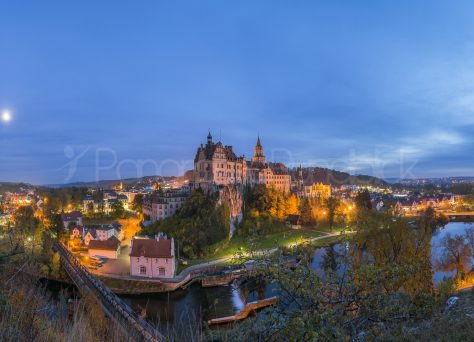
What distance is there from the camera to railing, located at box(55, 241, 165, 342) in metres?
9.66

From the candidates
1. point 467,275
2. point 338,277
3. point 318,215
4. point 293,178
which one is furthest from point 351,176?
point 338,277

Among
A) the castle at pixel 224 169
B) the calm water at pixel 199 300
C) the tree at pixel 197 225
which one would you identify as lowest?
the calm water at pixel 199 300

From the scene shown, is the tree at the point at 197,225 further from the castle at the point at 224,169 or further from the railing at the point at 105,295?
the railing at the point at 105,295

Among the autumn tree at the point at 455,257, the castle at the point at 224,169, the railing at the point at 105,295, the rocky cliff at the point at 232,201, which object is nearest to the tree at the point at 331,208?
the castle at the point at 224,169

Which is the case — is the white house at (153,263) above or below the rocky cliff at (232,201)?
below

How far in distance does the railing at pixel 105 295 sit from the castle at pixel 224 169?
17444 mm

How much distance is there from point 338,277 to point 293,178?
5217cm

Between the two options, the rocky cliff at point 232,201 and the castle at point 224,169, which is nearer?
the rocky cliff at point 232,201

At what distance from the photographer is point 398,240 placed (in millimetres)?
12180

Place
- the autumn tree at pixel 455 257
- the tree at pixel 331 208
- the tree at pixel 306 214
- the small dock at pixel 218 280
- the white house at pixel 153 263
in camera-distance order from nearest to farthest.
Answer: the autumn tree at pixel 455 257 < the small dock at pixel 218 280 < the white house at pixel 153 263 < the tree at pixel 331 208 < the tree at pixel 306 214

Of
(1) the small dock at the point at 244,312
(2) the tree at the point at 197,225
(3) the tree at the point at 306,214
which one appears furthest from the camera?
(3) the tree at the point at 306,214

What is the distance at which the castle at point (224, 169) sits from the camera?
37.4 m

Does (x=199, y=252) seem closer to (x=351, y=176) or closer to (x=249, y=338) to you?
(x=249, y=338)

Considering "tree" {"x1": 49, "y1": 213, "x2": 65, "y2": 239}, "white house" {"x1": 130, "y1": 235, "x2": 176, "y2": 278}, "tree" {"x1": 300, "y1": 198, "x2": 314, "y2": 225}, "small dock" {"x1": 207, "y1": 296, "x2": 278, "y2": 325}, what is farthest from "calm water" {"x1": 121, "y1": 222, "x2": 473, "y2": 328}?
"tree" {"x1": 300, "y1": 198, "x2": 314, "y2": 225}
